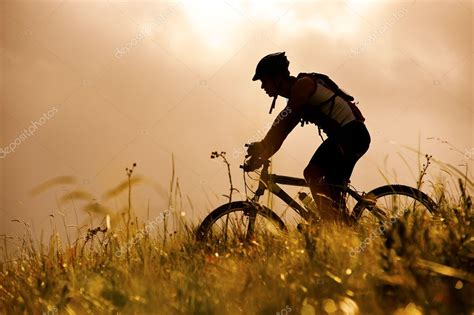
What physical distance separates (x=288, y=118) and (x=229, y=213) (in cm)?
118

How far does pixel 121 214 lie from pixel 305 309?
2538 mm

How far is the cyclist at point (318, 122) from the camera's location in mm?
6090

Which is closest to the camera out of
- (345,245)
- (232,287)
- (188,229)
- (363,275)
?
(363,275)

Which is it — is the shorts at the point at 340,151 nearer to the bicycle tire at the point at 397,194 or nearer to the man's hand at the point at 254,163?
the bicycle tire at the point at 397,194

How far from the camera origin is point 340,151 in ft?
20.3

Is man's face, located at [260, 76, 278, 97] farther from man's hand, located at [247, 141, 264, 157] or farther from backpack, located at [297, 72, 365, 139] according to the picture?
man's hand, located at [247, 141, 264, 157]

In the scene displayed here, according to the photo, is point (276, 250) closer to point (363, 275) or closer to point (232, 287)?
point (232, 287)

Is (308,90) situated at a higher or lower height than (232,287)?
higher

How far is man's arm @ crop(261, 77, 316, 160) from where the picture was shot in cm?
604

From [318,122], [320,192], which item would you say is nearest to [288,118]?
[318,122]

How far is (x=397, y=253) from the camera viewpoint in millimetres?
2992

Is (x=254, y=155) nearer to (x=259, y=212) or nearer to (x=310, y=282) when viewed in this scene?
(x=259, y=212)

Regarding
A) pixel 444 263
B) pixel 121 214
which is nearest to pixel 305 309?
pixel 444 263

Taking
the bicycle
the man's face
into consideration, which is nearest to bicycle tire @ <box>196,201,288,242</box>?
the bicycle
